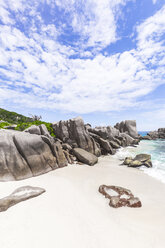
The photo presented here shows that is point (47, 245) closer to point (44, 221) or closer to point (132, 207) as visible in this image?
point (44, 221)

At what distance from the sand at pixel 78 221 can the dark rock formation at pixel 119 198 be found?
0.25 metres

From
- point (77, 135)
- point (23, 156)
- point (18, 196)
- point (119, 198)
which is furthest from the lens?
point (77, 135)

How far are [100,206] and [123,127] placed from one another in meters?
43.2

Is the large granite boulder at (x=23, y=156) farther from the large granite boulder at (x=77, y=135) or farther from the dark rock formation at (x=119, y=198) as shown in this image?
the large granite boulder at (x=77, y=135)

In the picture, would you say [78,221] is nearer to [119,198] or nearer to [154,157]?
[119,198]

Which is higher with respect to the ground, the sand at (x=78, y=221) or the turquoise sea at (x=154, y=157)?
the sand at (x=78, y=221)

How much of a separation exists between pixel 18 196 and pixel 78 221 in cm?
304

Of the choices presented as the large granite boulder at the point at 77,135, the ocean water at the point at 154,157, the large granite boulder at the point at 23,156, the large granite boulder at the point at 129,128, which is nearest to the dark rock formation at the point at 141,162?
the ocean water at the point at 154,157

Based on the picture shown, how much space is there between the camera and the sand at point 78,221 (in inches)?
136

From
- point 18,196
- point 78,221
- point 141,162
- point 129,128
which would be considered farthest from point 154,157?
point 129,128

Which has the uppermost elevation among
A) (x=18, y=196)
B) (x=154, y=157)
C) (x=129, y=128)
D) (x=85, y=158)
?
(x=129, y=128)

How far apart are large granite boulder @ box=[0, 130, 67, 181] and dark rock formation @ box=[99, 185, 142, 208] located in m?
5.34

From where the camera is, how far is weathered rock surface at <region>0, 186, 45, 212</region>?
4445mm

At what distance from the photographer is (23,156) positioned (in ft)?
27.0
